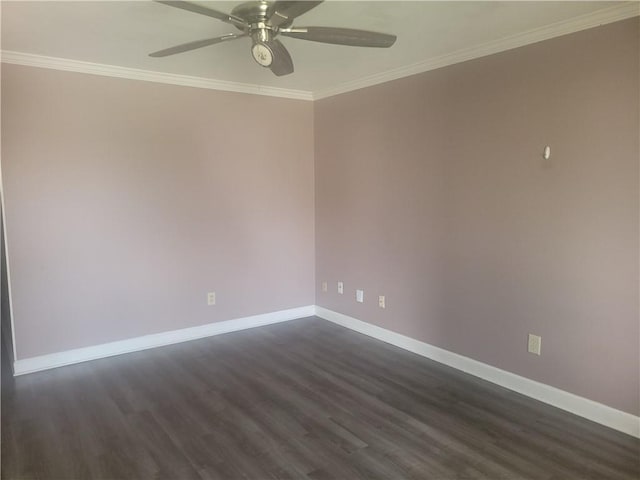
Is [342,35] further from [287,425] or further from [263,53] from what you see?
[287,425]

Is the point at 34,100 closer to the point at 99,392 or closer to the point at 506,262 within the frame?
the point at 99,392

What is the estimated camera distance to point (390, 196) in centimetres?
394

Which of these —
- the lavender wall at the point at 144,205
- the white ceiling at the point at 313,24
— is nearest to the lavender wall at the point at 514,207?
the white ceiling at the point at 313,24

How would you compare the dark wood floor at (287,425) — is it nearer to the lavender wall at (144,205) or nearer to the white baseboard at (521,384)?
the white baseboard at (521,384)

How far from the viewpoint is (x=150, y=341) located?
394cm

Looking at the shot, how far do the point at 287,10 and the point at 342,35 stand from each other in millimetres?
300

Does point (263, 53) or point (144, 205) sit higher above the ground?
point (263, 53)

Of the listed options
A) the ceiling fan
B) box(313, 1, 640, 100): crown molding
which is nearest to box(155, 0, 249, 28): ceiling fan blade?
the ceiling fan

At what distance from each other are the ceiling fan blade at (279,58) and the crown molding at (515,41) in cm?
143

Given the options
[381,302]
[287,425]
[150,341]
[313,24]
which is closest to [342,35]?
[313,24]

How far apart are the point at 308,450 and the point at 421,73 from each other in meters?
2.85

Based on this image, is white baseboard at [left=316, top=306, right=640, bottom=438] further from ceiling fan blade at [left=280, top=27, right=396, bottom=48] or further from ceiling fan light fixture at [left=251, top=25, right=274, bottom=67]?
ceiling fan light fixture at [left=251, top=25, right=274, bottom=67]

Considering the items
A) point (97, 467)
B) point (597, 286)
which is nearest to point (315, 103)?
point (597, 286)

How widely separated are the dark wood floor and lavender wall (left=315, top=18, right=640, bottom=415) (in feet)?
1.28
